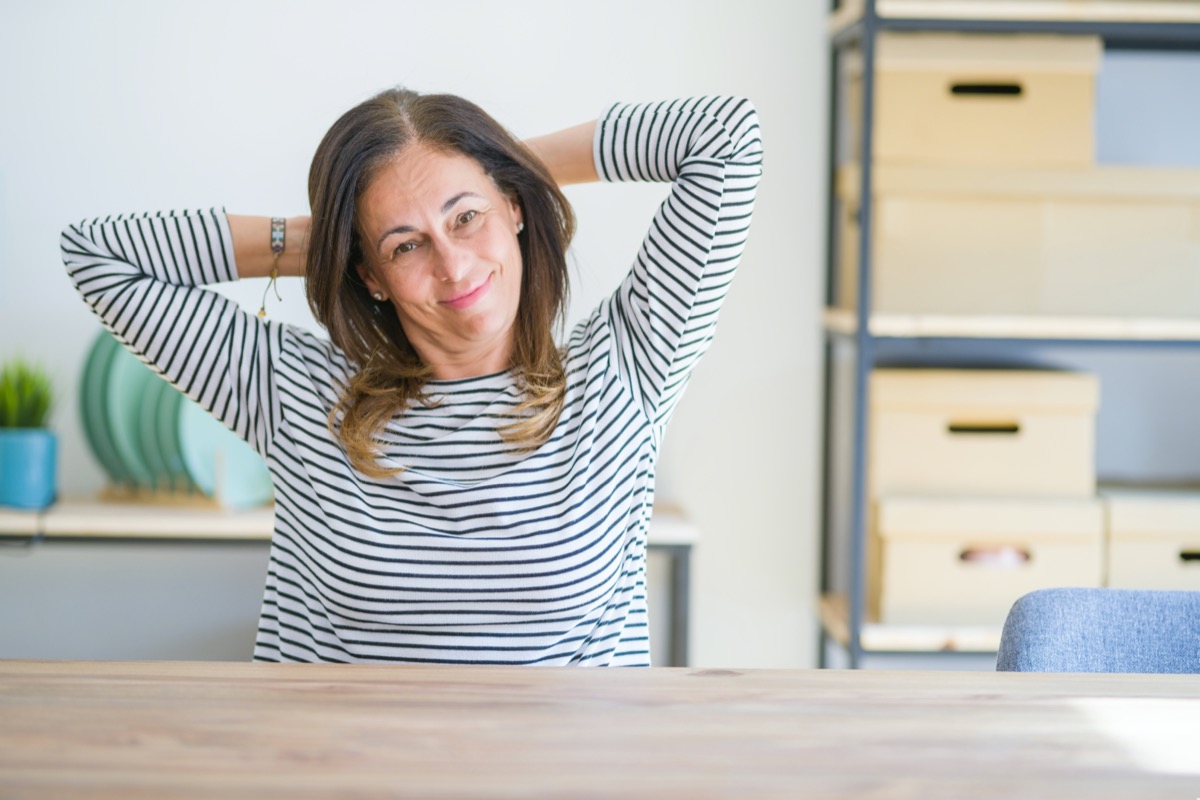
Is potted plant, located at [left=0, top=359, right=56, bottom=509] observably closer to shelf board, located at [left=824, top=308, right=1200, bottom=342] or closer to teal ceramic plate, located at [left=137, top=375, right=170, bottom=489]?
teal ceramic plate, located at [left=137, top=375, right=170, bottom=489]

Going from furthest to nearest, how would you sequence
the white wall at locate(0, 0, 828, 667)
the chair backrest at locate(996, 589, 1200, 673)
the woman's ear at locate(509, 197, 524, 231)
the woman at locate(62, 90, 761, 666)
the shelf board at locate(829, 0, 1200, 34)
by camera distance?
the white wall at locate(0, 0, 828, 667) → the shelf board at locate(829, 0, 1200, 34) → the woman's ear at locate(509, 197, 524, 231) → the woman at locate(62, 90, 761, 666) → the chair backrest at locate(996, 589, 1200, 673)

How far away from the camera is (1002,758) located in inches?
28.0

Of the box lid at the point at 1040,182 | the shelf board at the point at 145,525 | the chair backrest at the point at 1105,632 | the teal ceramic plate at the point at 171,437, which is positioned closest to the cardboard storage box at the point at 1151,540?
the box lid at the point at 1040,182

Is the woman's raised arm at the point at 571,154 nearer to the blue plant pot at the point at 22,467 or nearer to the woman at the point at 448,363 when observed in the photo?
the woman at the point at 448,363

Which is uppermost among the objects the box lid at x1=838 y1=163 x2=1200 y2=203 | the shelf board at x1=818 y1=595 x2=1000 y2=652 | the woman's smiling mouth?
the box lid at x1=838 y1=163 x2=1200 y2=203

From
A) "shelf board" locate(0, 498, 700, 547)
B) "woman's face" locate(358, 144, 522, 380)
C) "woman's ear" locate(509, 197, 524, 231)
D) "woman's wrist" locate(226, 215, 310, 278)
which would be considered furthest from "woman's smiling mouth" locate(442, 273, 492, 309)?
"shelf board" locate(0, 498, 700, 547)

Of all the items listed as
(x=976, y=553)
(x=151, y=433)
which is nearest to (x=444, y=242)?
(x=151, y=433)

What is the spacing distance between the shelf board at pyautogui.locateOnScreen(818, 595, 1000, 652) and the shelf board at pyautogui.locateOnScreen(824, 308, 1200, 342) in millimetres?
523

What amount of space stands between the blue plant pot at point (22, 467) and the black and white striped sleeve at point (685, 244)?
137cm

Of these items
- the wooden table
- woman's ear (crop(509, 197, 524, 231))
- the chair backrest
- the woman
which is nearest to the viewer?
the wooden table

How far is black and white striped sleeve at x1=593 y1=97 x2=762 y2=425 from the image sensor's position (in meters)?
1.30

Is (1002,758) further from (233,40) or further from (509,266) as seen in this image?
(233,40)

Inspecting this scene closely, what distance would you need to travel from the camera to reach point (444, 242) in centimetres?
127

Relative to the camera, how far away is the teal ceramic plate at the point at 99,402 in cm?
232
